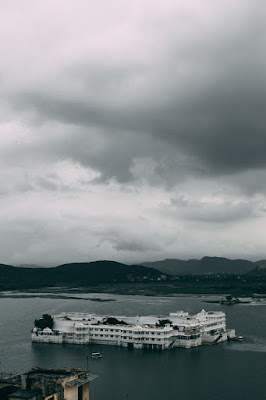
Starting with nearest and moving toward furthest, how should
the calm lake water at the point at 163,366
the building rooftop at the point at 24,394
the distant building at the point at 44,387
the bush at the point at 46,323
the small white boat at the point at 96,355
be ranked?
the building rooftop at the point at 24,394 < the distant building at the point at 44,387 < the calm lake water at the point at 163,366 < the small white boat at the point at 96,355 < the bush at the point at 46,323

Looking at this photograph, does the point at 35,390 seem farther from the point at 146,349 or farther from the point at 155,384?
the point at 146,349

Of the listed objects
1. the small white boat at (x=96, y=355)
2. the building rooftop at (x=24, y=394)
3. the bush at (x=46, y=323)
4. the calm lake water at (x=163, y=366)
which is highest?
the bush at (x=46, y=323)

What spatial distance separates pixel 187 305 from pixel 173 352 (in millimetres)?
81649

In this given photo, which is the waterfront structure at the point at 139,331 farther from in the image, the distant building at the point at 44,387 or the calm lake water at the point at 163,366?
the distant building at the point at 44,387

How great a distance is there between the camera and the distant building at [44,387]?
41.4 metres

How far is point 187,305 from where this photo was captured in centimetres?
16388

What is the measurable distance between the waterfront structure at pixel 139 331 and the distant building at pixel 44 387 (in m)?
41.2

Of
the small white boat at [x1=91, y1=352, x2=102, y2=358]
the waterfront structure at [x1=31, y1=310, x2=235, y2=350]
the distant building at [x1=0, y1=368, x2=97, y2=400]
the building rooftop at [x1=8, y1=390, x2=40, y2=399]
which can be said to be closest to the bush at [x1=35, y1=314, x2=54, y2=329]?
the waterfront structure at [x1=31, y1=310, x2=235, y2=350]

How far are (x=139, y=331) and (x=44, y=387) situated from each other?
45.7 m

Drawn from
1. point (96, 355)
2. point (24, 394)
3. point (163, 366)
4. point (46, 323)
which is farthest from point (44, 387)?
point (46, 323)

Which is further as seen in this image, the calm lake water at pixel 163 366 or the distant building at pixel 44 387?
the calm lake water at pixel 163 366

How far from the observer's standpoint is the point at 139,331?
87000 mm

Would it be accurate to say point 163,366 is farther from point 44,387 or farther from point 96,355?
point 44,387

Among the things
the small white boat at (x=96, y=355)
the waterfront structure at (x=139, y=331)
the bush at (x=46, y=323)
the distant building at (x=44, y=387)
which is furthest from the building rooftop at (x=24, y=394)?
the bush at (x=46, y=323)
